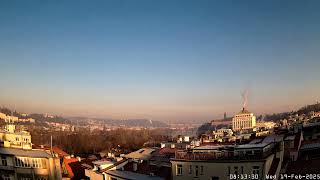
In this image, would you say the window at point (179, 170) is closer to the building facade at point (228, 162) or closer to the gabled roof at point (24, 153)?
the building facade at point (228, 162)

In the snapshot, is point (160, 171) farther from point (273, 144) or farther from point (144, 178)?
point (273, 144)

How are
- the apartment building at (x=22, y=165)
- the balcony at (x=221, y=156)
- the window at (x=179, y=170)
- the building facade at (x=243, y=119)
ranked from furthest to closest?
1. the building facade at (x=243, y=119)
2. the apartment building at (x=22, y=165)
3. the window at (x=179, y=170)
4. the balcony at (x=221, y=156)

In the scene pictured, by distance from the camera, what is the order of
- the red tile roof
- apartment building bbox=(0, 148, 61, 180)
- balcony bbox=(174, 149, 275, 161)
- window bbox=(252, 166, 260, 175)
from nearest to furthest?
window bbox=(252, 166, 260, 175)
balcony bbox=(174, 149, 275, 161)
apartment building bbox=(0, 148, 61, 180)
the red tile roof

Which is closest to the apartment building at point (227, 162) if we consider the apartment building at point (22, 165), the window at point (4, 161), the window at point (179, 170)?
the window at point (179, 170)

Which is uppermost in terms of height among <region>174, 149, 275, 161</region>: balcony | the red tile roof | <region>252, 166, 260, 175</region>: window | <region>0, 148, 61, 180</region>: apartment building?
<region>174, 149, 275, 161</region>: balcony

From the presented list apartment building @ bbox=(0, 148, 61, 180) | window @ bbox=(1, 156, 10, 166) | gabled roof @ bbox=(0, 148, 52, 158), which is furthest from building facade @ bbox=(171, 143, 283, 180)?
window @ bbox=(1, 156, 10, 166)

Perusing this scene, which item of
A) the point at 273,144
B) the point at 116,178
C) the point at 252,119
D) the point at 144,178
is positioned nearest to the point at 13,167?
the point at 116,178

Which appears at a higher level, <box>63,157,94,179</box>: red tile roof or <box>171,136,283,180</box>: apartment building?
<box>171,136,283,180</box>: apartment building

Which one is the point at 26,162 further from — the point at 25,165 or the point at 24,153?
the point at 24,153

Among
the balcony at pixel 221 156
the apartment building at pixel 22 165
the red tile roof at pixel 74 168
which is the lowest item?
the red tile roof at pixel 74 168

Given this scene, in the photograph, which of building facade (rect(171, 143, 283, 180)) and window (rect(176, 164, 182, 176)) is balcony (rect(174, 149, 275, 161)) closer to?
building facade (rect(171, 143, 283, 180))

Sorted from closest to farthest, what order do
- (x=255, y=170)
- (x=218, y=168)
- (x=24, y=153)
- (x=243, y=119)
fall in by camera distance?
(x=255, y=170) → (x=218, y=168) → (x=24, y=153) → (x=243, y=119)

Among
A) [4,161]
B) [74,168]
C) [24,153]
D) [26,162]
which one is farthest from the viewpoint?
[74,168]

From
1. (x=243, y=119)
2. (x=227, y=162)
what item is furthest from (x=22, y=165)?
(x=243, y=119)
